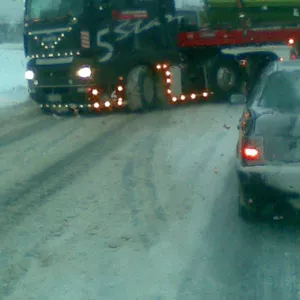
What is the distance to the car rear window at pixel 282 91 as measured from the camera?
6559mm

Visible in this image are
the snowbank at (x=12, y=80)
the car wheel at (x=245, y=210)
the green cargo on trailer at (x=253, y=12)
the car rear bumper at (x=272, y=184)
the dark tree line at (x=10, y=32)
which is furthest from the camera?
the dark tree line at (x=10, y=32)

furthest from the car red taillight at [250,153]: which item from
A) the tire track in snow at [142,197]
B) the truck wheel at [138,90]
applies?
the truck wheel at [138,90]

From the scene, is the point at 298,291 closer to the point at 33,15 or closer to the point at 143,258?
the point at 143,258

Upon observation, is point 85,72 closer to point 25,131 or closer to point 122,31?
point 122,31

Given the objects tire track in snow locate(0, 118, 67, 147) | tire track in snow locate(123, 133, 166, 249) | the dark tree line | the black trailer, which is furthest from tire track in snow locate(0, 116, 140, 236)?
the dark tree line

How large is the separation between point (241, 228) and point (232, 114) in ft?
24.9

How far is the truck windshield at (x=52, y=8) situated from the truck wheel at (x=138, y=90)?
188 centimetres

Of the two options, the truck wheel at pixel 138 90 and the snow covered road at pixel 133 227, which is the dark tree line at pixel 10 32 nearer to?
the truck wheel at pixel 138 90

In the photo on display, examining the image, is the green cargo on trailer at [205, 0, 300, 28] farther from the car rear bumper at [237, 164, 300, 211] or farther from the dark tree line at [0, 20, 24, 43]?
the dark tree line at [0, 20, 24, 43]

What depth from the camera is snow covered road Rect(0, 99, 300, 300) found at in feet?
17.0

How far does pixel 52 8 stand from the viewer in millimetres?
13648

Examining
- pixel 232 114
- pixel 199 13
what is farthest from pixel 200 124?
pixel 199 13

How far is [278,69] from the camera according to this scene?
23.1 ft

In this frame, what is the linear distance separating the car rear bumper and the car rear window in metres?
0.83
